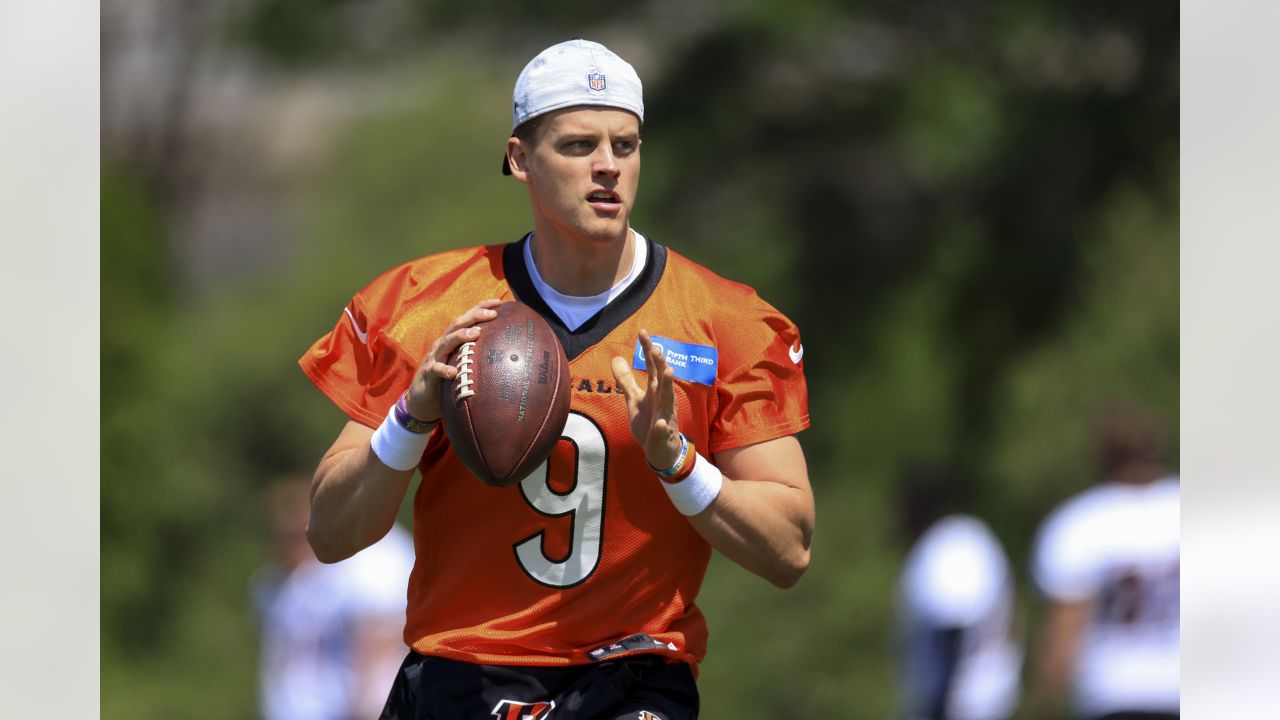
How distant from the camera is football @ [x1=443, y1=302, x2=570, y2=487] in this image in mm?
3559

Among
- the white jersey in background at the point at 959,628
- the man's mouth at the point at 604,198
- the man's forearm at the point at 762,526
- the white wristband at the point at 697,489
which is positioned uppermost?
the man's mouth at the point at 604,198

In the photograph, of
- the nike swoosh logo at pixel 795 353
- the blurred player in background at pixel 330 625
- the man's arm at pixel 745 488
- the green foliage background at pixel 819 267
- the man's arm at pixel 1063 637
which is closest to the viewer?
the man's arm at pixel 745 488

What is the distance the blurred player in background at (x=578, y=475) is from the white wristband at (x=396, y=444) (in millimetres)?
11

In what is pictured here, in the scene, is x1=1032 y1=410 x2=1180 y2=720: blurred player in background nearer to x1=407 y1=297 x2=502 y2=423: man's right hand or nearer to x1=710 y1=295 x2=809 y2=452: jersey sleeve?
x1=710 y1=295 x2=809 y2=452: jersey sleeve

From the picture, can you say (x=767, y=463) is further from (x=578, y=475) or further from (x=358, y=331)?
(x=358, y=331)

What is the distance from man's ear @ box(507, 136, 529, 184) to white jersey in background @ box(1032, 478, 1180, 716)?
3959 millimetres

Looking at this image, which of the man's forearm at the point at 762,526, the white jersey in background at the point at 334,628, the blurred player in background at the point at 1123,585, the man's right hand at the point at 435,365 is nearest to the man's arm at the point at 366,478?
the man's right hand at the point at 435,365

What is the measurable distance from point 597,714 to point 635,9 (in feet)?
34.1

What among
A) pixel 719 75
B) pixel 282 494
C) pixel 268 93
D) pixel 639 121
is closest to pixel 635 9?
pixel 719 75

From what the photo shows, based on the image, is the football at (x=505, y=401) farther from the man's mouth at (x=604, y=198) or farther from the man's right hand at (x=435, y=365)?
the man's mouth at (x=604, y=198)

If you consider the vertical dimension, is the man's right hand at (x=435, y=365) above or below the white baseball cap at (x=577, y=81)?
below

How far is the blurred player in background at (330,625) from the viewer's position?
748 centimetres

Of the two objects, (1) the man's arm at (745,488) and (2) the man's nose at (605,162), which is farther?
(2) the man's nose at (605,162)

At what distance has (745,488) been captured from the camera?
374 cm
